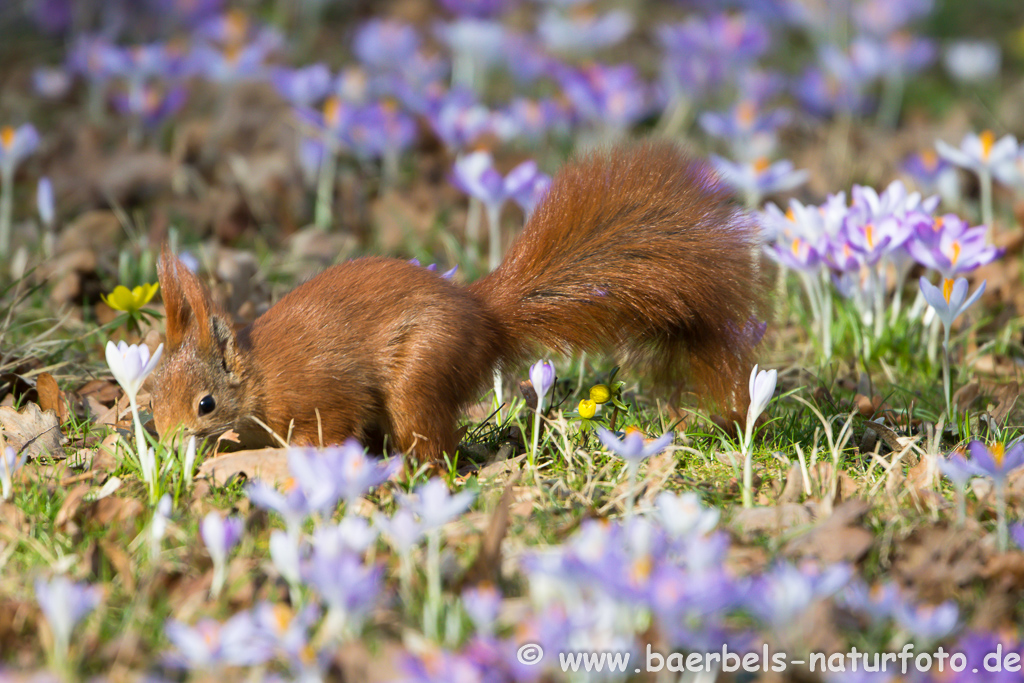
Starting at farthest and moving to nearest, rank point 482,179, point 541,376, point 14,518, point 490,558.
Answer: point 482,179
point 541,376
point 14,518
point 490,558

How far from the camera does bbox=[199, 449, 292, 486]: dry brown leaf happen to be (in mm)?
2332

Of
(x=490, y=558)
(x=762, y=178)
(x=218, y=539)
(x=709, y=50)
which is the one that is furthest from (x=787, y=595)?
(x=709, y=50)

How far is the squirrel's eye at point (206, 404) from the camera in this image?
7.66 feet

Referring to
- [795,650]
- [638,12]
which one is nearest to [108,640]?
[795,650]

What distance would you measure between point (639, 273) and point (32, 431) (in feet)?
4.96

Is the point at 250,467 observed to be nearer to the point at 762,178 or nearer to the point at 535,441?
the point at 535,441

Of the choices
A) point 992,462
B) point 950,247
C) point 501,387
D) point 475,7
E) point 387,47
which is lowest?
point 501,387

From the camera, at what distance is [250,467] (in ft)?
7.77

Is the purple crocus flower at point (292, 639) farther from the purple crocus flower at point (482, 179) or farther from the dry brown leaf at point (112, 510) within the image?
the purple crocus flower at point (482, 179)

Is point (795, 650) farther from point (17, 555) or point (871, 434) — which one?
point (17, 555)

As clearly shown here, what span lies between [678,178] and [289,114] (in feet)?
11.2

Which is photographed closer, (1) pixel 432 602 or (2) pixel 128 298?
(1) pixel 432 602

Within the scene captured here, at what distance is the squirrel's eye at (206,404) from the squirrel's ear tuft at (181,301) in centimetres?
12

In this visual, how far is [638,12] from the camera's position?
7.95 m
